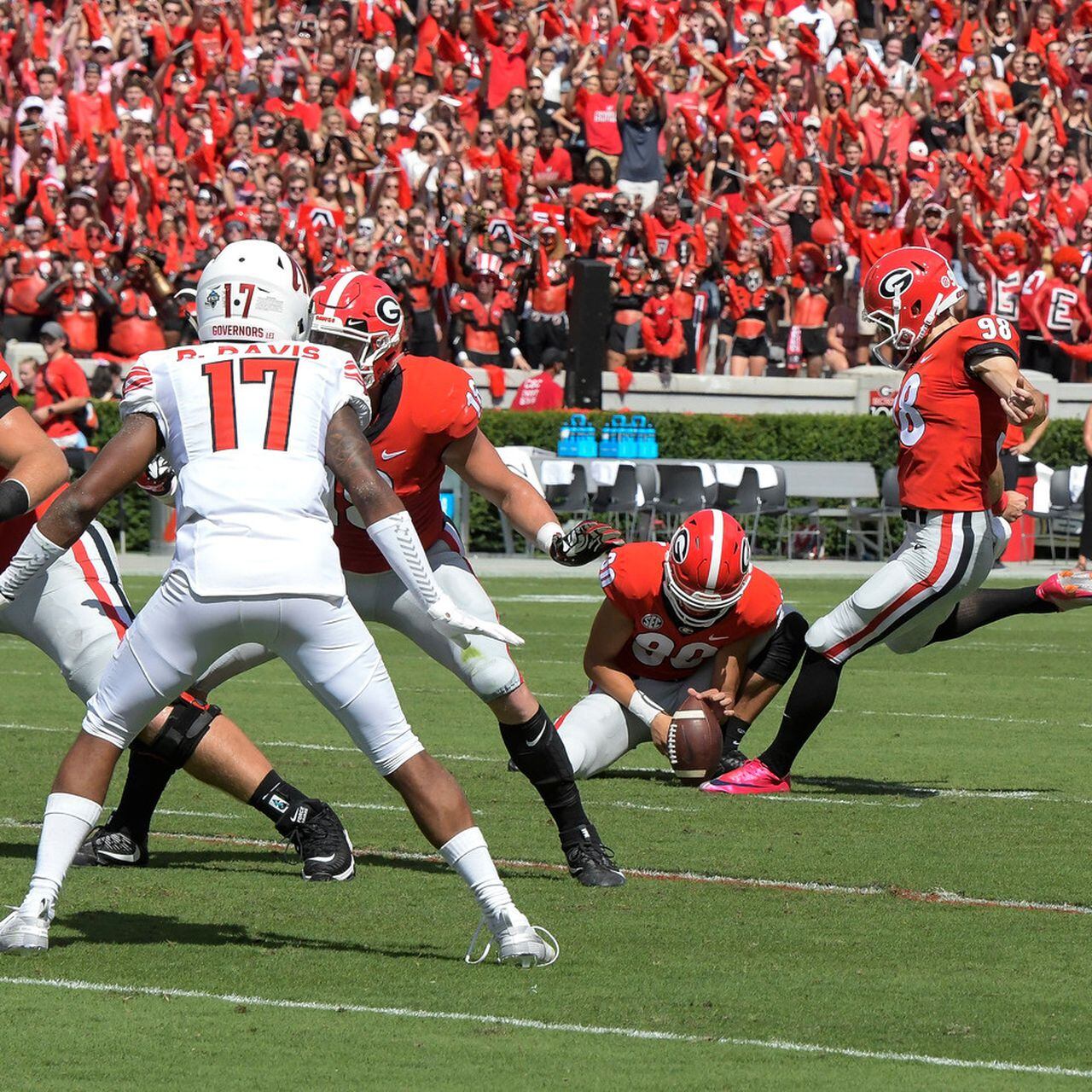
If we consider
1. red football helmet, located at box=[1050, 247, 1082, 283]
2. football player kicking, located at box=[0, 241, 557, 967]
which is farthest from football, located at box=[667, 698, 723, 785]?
red football helmet, located at box=[1050, 247, 1082, 283]

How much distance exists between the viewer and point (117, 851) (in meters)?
6.55

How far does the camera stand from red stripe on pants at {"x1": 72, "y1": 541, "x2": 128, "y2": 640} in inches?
247

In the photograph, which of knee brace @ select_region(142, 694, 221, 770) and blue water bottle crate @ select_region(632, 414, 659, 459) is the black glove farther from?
blue water bottle crate @ select_region(632, 414, 659, 459)

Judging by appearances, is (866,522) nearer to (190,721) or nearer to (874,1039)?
(190,721)

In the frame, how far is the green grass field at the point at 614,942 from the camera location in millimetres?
4348

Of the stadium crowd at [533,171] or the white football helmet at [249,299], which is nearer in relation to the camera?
the white football helmet at [249,299]

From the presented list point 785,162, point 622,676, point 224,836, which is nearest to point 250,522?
point 224,836

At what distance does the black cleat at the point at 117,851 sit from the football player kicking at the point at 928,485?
243 centimetres

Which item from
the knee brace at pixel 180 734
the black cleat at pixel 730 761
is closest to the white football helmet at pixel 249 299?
the knee brace at pixel 180 734

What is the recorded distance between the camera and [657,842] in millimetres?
6996

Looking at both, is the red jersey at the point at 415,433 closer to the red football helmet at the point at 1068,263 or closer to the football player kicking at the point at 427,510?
the football player kicking at the point at 427,510

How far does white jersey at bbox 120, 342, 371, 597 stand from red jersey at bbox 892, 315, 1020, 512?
3216 mm

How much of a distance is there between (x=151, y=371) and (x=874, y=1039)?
2.22 m

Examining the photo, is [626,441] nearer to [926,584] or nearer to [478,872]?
[926,584]
